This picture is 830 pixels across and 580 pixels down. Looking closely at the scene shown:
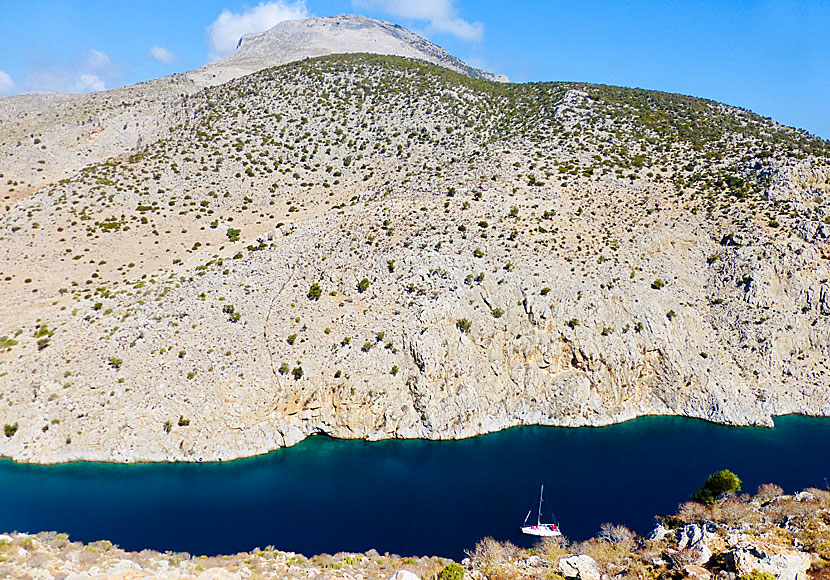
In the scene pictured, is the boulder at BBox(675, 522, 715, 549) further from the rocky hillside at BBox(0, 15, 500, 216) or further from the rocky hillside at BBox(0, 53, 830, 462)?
the rocky hillside at BBox(0, 15, 500, 216)

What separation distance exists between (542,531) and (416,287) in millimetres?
26954

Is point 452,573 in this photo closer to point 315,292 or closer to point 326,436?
point 326,436

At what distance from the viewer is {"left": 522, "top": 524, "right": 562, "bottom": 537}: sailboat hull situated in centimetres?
3219

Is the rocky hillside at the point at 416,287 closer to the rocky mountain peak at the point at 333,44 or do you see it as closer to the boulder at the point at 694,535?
the boulder at the point at 694,535

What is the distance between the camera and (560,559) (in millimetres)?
26391

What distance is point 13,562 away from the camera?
938 inches

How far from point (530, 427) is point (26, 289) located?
57.6 meters

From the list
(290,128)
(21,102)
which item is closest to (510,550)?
(290,128)

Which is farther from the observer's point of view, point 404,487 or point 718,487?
point 404,487

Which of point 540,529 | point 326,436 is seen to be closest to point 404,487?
point 326,436

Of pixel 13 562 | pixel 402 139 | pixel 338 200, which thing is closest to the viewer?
pixel 13 562

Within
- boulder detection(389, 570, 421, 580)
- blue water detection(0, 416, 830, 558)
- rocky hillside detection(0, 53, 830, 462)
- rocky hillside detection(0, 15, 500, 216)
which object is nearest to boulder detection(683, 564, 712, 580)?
blue water detection(0, 416, 830, 558)

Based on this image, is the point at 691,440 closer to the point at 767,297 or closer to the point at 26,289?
the point at 767,297

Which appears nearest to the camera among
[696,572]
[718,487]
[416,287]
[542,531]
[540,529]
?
[696,572]
